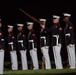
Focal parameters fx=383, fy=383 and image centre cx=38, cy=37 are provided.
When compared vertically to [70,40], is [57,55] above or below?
below

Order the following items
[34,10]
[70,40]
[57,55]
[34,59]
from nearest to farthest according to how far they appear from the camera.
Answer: [70,40] → [57,55] → [34,59] → [34,10]

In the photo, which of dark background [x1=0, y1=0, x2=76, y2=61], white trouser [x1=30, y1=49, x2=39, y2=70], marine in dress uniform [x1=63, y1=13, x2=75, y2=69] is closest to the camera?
marine in dress uniform [x1=63, y1=13, x2=75, y2=69]

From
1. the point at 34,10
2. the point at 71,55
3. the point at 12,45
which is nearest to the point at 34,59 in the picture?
the point at 12,45

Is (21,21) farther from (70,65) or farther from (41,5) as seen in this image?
(70,65)

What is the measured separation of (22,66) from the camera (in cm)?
863

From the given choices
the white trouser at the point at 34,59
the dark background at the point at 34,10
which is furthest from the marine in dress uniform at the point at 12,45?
the dark background at the point at 34,10

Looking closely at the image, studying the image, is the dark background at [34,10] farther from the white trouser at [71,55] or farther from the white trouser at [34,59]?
the white trouser at [71,55]

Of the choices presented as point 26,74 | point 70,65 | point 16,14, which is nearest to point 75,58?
point 70,65

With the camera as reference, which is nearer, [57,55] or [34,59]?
[57,55]

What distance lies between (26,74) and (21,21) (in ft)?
9.12

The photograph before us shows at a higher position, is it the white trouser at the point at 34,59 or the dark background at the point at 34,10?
the dark background at the point at 34,10

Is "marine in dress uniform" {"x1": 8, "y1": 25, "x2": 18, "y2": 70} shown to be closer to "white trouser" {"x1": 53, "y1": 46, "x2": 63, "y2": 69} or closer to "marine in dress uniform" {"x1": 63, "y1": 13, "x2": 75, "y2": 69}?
"white trouser" {"x1": 53, "y1": 46, "x2": 63, "y2": 69}

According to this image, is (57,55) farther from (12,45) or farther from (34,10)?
(34,10)

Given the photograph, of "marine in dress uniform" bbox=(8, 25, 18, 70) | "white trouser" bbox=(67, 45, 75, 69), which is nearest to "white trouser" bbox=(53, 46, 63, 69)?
"white trouser" bbox=(67, 45, 75, 69)
